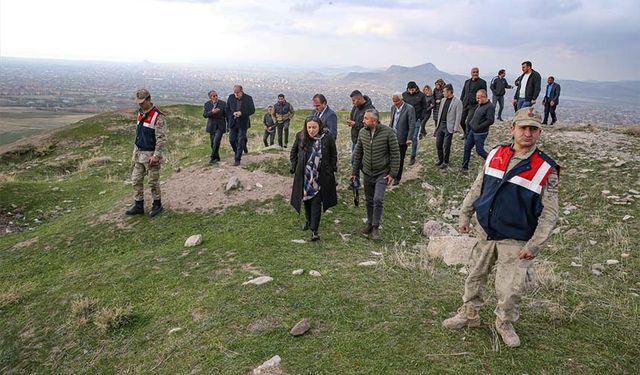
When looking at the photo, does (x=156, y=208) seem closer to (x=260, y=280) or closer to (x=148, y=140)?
(x=148, y=140)

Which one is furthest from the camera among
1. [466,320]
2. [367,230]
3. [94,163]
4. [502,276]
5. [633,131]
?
[94,163]

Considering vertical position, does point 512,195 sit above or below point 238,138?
above

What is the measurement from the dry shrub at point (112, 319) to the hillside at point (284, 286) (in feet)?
0.07

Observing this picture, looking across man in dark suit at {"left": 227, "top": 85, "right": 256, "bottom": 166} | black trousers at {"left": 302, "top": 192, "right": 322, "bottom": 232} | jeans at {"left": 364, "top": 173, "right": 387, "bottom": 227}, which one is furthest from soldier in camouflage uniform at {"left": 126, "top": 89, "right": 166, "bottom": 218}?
jeans at {"left": 364, "top": 173, "right": 387, "bottom": 227}

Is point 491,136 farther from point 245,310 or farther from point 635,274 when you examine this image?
point 245,310

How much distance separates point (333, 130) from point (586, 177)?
7420 mm

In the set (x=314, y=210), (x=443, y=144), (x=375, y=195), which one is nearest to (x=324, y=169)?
(x=314, y=210)

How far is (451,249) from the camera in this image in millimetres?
6957

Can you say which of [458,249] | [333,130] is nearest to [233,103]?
[333,130]

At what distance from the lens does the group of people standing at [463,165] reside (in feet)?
12.4

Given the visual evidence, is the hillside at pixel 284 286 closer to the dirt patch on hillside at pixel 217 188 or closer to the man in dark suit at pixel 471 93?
the dirt patch on hillside at pixel 217 188

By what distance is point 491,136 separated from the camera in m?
16.0

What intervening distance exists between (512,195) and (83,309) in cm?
580

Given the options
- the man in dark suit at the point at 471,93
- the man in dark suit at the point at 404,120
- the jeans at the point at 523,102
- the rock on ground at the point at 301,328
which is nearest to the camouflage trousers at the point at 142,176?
the man in dark suit at the point at 404,120
